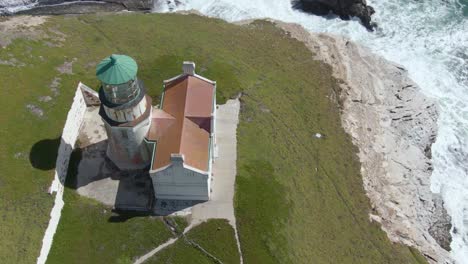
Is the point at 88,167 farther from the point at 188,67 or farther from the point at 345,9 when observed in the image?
the point at 345,9

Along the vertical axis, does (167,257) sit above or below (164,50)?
below

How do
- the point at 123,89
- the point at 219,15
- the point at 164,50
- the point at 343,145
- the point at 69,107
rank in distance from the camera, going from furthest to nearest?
the point at 219,15
the point at 164,50
the point at 343,145
the point at 69,107
the point at 123,89

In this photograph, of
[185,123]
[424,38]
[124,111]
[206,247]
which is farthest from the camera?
[424,38]

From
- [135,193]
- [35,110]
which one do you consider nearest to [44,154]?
[35,110]

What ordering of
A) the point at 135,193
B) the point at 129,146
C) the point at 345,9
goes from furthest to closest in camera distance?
1. the point at 345,9
2. the point at 135,193
3. the point at 129,146

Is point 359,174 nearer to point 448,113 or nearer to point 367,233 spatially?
point 367,233

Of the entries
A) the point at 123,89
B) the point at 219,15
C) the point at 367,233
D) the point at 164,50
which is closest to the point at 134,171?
the point at 123,89

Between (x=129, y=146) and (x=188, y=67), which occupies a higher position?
(x=188, y=67)
